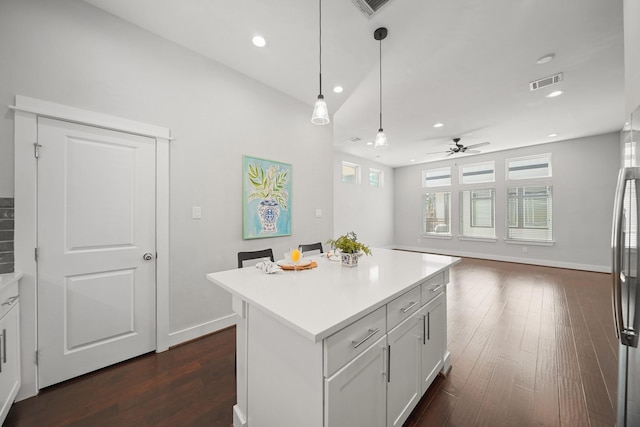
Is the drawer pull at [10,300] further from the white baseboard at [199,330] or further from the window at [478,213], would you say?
the window at [478,213]

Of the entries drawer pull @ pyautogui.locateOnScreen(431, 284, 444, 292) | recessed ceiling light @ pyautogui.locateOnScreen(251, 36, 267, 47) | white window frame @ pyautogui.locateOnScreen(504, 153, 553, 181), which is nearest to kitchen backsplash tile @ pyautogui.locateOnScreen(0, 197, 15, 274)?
recessed ceiling light @ pyautogui.locateOnScreen(251, 36, 267, 47)

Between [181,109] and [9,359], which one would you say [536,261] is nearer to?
[181,109]

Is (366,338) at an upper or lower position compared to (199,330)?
upper

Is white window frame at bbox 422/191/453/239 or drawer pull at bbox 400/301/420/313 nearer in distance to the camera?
drawer pull at bbox 400/301/420/313

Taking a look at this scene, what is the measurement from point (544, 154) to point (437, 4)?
6.01 meters

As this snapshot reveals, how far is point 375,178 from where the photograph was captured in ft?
26.1

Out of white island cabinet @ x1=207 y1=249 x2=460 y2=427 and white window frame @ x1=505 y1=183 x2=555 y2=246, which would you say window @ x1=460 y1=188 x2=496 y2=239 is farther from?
white island cabinet @ x1=207 y1=249 x2=460 y2=427

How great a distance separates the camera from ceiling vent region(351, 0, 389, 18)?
6.04 feet

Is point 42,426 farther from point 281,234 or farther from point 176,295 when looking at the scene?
point 281,234

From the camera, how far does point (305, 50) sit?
2.46m

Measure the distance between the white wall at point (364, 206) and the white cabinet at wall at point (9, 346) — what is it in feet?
17.6

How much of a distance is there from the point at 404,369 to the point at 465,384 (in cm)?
87

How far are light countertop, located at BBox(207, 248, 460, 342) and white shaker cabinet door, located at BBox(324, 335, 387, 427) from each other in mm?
220

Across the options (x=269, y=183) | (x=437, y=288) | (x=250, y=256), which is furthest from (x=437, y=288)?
(x=269, y=183)
